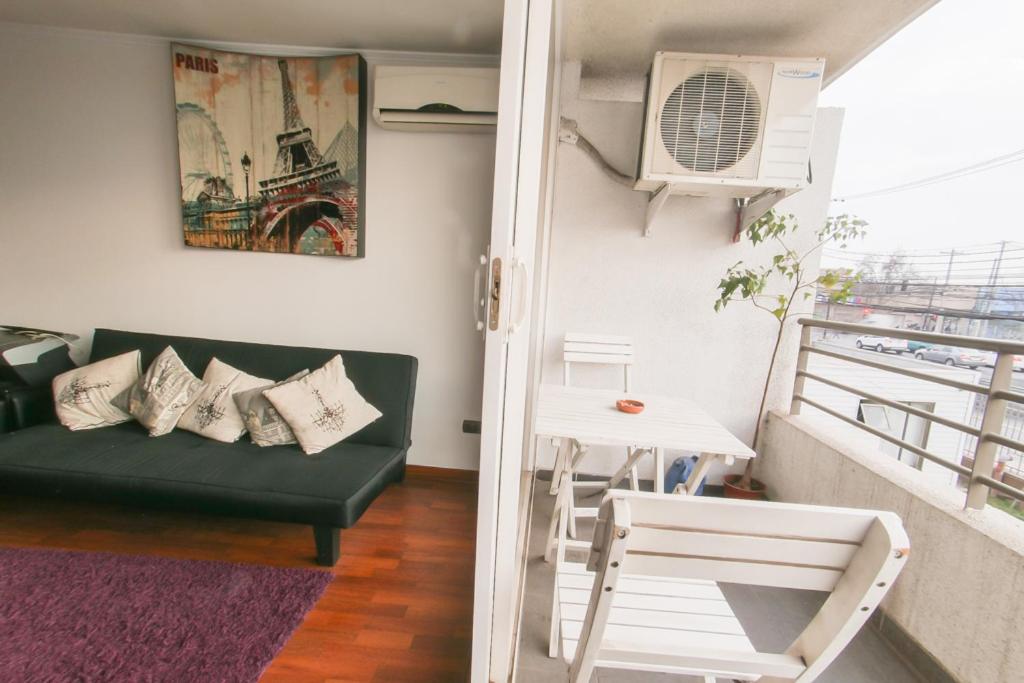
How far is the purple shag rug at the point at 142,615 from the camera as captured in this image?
121 cm

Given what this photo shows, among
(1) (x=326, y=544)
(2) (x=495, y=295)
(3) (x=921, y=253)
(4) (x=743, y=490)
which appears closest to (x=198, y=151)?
(1) (x=326, y=544)

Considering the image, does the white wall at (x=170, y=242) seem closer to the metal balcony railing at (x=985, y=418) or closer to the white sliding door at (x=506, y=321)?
the white sliding door at (x=506, y=321)

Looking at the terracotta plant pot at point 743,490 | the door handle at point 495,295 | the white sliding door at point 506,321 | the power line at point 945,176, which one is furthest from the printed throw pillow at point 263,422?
the power line at point 945,176

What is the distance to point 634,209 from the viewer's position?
2443mm

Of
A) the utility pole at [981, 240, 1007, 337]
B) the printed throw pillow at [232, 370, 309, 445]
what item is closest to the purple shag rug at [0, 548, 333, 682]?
the printed throw pillow at [232, 370, 309, 445]

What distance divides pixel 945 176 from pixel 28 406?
4.77 metres

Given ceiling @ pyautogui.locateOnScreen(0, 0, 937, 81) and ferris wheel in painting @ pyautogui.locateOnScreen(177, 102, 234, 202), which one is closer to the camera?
ceiling @ pyautogui.locateOnScreen(0, 0, 937, 81)

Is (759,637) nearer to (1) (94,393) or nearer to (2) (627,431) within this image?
(2) (627,431)

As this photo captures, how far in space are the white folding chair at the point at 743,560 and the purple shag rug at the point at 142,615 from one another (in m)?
1.18

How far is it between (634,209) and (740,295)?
0.80 m

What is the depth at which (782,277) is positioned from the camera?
2.39 metres

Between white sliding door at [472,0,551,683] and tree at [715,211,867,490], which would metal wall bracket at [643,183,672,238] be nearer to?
tree at [715,211,867,490]

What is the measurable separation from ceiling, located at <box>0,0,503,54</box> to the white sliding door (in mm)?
1194

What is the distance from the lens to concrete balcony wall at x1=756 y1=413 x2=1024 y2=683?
1152mm
